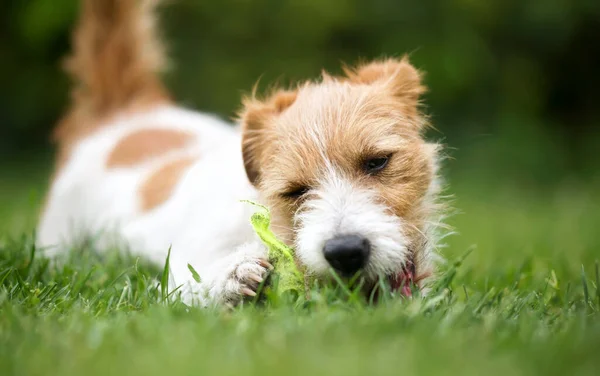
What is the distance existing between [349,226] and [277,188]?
0.62 metres

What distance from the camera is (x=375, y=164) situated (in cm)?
357

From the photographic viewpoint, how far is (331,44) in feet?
44.6

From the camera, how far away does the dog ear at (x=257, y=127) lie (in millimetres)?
4023

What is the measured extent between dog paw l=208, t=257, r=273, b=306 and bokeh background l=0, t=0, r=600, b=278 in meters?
9.60

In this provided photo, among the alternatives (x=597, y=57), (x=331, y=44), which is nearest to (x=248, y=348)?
(x=331, y=44)

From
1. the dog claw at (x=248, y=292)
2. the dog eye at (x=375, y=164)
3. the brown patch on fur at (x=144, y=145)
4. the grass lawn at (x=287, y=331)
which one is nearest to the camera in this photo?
the grass lawn at (x=287, y=331)

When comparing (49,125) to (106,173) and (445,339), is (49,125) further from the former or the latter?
(445,339)

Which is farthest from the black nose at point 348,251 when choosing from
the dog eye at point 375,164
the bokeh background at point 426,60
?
the bokeh background at point 426,60

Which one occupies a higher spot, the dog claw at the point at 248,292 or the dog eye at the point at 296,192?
the dog eye at the point at 296,192

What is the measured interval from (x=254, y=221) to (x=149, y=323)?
1.01 m

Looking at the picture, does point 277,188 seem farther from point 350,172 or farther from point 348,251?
point 348,251

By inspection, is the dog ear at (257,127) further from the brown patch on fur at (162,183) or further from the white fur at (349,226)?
the brown patch on fur at (162,183)

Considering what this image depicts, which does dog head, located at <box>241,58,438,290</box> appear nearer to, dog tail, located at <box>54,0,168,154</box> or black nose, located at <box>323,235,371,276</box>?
black nose, located at <box>323,235,371,276</box>

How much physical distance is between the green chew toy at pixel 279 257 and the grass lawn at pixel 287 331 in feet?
0.51
